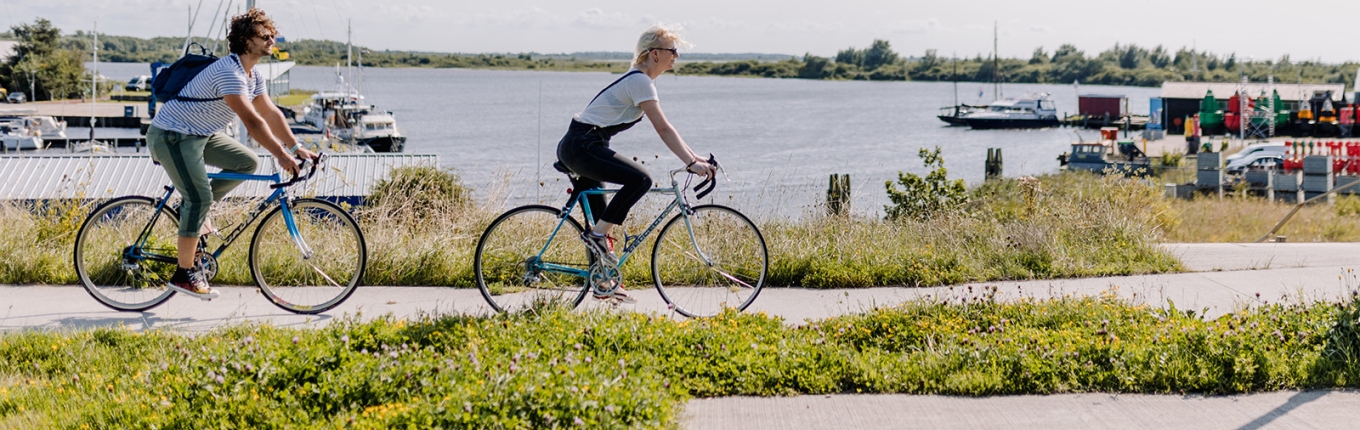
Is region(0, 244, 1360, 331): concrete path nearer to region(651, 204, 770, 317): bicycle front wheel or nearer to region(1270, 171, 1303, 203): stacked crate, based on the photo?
region(651, 204, 770, 317): bicycle front wheel

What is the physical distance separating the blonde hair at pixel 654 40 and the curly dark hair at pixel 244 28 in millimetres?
1797

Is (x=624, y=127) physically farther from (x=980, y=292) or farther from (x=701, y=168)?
(x=980, y=292)

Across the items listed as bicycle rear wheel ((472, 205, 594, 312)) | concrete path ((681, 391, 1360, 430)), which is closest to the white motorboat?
bicycle rear wheel ((472, 205, 594, 312))

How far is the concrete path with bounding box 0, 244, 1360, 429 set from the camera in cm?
424

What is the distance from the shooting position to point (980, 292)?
6.84 metres

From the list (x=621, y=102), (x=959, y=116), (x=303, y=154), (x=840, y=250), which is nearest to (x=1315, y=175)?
(x=840, y=250)

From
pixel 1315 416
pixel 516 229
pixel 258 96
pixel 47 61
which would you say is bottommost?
pixel 1315 416

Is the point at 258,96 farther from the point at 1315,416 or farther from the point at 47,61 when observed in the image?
the point at 47,61

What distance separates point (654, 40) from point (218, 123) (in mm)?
2147

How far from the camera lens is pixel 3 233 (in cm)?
743

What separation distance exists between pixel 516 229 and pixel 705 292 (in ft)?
3.48

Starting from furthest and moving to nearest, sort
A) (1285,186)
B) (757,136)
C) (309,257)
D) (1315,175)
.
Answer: (757,136) → (1285,186) → (1315,175) → (309,257)

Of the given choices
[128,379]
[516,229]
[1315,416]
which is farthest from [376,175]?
[1315,416]

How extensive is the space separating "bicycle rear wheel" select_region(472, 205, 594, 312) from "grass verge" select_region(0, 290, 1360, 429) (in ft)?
2.47
